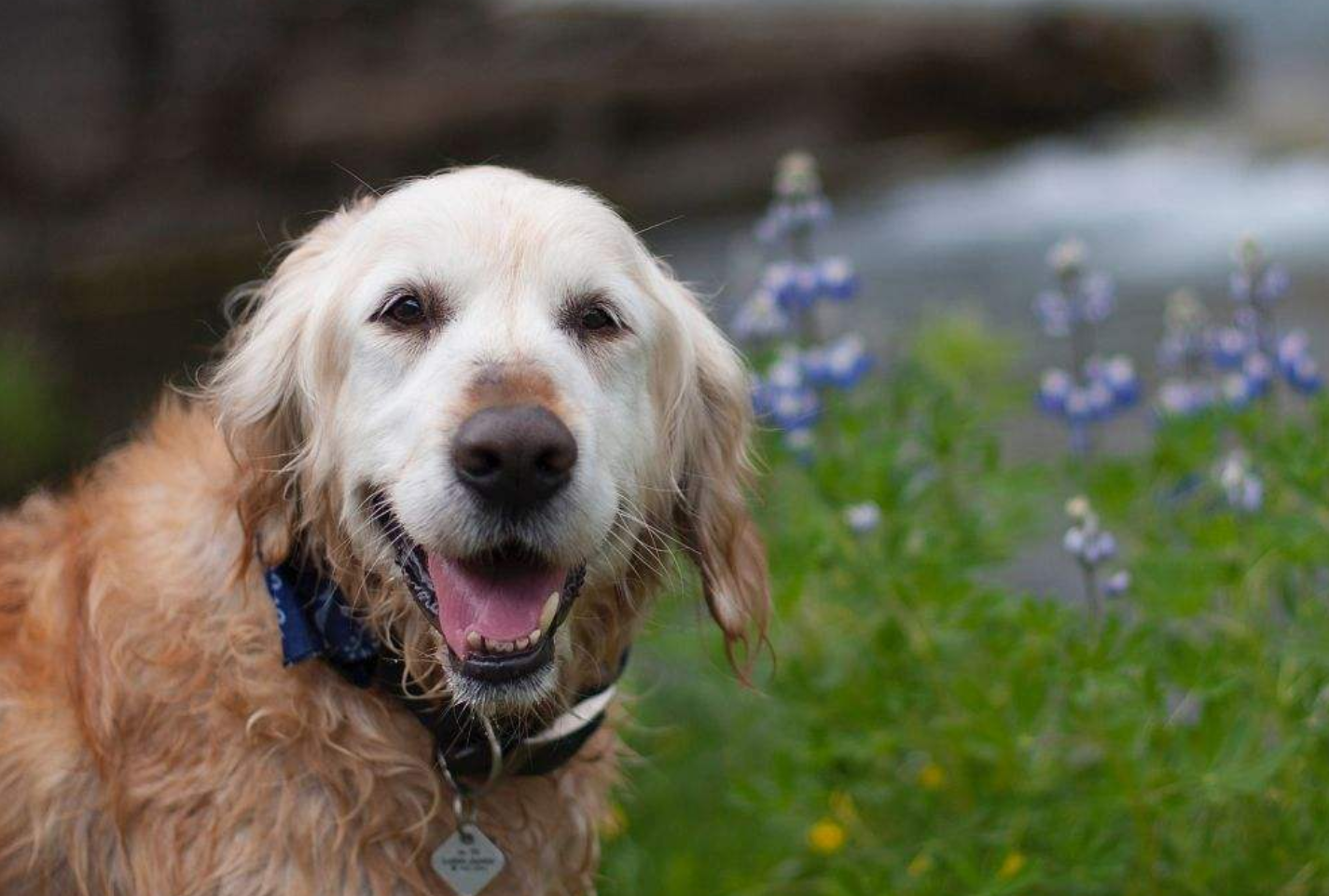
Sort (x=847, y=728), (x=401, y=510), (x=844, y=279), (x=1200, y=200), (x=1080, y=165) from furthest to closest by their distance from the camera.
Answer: (x=1080, y=165), (x=1200, y=200), (x=844, y=279), (x=847, y=728), (x=401, y=510)

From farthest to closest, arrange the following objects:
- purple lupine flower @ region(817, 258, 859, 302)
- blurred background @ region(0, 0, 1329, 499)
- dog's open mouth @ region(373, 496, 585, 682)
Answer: blurred background @ region(0, 0, 1329, 499) → purple lupine flower @ region(817, 258, 859, 302) → dog's open mouth @ region(373, 496, 585, 682)

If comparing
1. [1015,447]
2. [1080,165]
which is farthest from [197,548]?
[1080,165]

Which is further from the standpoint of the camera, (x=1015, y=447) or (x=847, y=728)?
(x=1015, y=447)

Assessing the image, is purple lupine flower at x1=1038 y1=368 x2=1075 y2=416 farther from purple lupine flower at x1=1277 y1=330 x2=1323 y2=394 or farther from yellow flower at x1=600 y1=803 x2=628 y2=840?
yellow flower at x1=600 y1=803 x2=628 y2=840

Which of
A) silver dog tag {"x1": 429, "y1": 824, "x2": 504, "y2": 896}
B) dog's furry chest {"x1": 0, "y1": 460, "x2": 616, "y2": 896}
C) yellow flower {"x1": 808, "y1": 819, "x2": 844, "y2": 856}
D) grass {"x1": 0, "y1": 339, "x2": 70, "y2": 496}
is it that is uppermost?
dog's furry chest {"x1": 0, "y1": 460, "x2": 616, "y2": 896}

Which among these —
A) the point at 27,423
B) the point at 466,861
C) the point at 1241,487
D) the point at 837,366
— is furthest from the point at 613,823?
the point at 27,423

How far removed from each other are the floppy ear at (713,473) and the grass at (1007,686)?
0.63 ft

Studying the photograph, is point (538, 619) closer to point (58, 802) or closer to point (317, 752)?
point (317, 752)

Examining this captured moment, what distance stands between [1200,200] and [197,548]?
10.6 metres

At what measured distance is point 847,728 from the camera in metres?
3.69

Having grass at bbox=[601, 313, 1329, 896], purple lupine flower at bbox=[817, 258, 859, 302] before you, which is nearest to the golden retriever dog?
grass at bbox=[601, 313, 1329, 896]

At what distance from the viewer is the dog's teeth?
102 inches

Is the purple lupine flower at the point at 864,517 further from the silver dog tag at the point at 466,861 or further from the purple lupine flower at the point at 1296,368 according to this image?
the silver dog tag at the point at 466,861

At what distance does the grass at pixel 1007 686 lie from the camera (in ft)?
10.5
